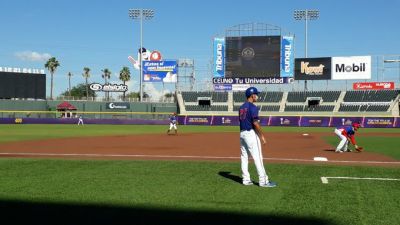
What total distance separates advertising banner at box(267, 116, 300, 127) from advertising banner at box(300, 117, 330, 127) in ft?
2.20

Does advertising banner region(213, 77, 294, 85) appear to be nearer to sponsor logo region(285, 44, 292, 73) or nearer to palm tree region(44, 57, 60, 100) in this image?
sponsor logo region(285, 44, 292, 73)

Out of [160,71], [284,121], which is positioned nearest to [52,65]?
[160,71]

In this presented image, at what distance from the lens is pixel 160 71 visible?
69875mm

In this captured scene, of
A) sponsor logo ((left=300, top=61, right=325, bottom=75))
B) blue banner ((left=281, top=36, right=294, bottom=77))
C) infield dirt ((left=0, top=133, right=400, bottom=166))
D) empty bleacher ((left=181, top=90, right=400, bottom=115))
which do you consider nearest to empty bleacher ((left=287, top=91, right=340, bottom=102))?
empty bleacher ((left=181, top=90, right=400, bottom=115))

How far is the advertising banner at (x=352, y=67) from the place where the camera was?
62031 millimetres

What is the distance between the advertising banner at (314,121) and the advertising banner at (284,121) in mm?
671

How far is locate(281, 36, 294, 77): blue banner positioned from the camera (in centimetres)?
5900

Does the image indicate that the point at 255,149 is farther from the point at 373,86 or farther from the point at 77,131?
the point at 373,86

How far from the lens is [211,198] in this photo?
754 centimetres

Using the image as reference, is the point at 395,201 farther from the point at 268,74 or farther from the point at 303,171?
the point at 268,74

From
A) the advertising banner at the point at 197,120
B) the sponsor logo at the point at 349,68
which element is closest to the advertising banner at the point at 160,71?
the advertising banner at the point at 197,120

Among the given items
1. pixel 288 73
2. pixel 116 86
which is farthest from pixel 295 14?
pixel 116 86

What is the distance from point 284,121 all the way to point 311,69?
36.5 ft

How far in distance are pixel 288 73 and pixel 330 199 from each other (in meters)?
53.0
